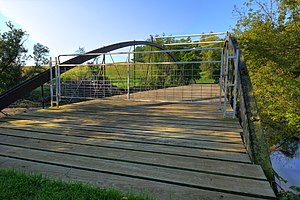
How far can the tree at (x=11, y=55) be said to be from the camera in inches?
383

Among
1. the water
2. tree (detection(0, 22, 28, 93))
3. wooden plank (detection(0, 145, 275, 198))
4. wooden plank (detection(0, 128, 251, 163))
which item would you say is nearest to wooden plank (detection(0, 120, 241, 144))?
wooden plank (detection(0, 128, 251, 163))

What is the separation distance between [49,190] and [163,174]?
2.20 feet

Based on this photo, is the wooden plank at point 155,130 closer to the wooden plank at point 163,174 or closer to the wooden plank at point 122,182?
the wooden plank at point 163,174

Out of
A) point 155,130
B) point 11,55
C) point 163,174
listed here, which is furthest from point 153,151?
point 11,55

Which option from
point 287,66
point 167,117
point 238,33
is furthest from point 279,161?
point 167,117

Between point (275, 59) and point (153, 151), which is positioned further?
point (275, 59)

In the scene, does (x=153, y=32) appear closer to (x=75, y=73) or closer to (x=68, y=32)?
(x=68, y=32)

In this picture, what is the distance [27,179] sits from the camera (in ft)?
3.68

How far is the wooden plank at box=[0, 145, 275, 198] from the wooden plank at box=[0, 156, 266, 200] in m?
0.04

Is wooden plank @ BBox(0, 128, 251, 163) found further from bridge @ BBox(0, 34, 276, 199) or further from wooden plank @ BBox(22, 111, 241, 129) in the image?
wooden plank @ BBox(22, 111, 241, 129)

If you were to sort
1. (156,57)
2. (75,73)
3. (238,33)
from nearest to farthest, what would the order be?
(75,73) < (238,33) < (156,57)

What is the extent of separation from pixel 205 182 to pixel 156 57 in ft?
35.6

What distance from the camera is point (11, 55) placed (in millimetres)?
10094

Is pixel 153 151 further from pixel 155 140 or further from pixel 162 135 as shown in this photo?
pixel 162 135
